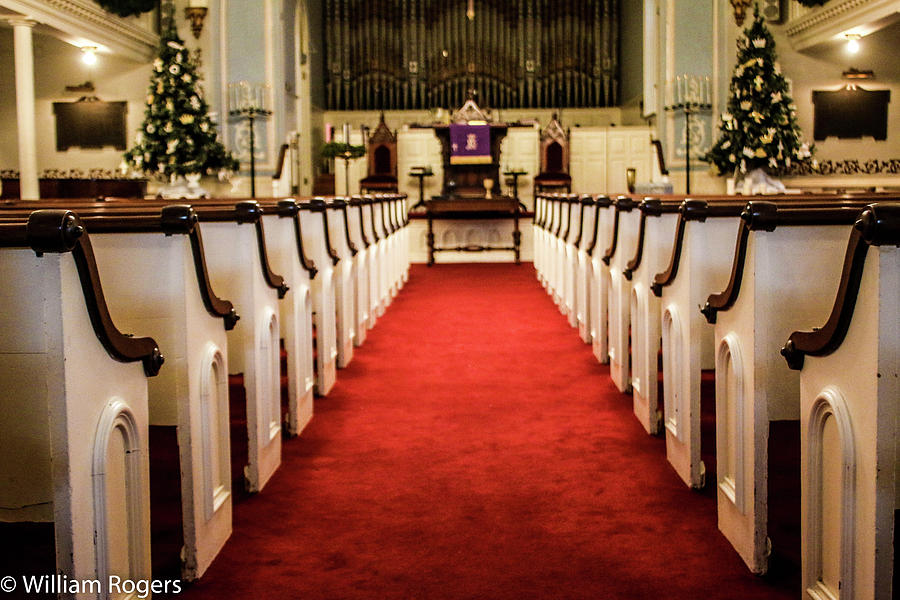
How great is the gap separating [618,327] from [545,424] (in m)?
0.80

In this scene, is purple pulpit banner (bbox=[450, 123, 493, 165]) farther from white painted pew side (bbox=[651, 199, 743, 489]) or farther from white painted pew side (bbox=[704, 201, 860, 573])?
white painted pew side (bbox=[704, 201, 860, 573])

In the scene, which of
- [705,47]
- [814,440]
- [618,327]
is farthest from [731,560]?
[705,47]

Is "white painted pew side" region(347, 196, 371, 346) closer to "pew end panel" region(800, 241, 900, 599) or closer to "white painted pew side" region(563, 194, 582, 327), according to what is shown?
"white painted pew side" region(563, 194, 582, 327)

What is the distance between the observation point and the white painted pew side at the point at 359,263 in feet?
18.3

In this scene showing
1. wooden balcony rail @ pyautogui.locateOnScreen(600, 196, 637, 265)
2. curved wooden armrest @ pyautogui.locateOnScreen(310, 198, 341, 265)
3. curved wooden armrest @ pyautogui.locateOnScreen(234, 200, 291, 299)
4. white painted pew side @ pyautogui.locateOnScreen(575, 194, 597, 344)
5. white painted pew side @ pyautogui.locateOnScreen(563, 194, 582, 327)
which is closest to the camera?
curved wooden armrest @ pyautogui.locateOnScreen(234, 200, 291, 299)

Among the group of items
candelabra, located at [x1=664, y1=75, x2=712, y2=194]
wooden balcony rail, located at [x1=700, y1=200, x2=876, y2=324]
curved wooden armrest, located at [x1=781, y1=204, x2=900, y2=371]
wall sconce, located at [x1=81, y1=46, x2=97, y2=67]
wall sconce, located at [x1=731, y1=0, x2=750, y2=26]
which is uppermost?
wall sconce, located at [x1=731, y1=0, x2=750, y2=26]

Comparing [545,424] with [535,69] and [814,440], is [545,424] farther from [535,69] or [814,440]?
[535,69]

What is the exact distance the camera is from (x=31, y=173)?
1005 centimetres

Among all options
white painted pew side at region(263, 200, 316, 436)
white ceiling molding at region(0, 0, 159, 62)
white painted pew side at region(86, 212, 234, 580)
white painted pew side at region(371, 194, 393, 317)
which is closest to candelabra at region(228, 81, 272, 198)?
white ceiling molding at region(0, 0, 159, 62)

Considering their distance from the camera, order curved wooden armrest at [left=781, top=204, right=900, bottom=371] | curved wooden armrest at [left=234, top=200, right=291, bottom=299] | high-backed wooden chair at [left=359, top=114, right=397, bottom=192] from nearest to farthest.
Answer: curved wooden armrest at [left=781, top=204, right=900, bottom=371]
curved wooden armrest at [left=234, top=200, right=291, bottom=299]
high-backed wooden chair at [left=359, top=114, right=397, bottom=192]

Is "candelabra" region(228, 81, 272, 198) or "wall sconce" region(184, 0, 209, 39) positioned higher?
"wall sconce" region(184, 0, 209, 39)

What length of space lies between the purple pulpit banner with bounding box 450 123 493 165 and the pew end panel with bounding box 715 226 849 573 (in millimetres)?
10798

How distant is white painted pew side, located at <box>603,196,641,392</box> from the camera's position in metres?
4.18

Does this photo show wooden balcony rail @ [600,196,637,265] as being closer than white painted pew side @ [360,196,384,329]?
Yes
